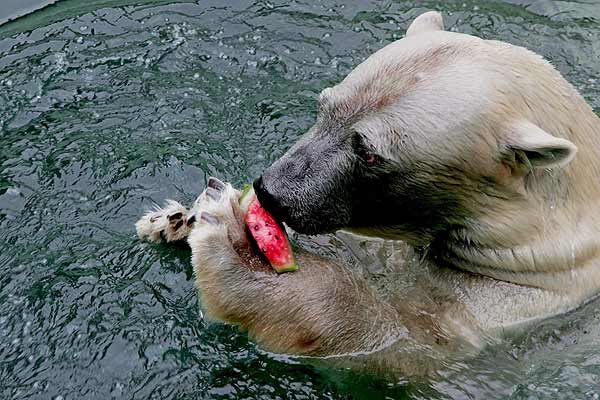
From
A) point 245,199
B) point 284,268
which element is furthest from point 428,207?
point 245,199

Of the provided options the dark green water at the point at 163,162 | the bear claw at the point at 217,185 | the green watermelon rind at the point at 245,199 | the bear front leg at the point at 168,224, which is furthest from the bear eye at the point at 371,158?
the bear front leg at the point at 168,224

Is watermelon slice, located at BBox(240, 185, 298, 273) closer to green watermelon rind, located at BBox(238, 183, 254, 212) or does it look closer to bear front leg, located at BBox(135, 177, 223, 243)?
green watermelon rind, located at BBox(238, 183, 254, 212)

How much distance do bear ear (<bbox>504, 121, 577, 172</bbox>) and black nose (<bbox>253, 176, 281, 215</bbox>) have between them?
1.15m

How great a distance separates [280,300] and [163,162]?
87.4 inches

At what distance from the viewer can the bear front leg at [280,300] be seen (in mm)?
4520

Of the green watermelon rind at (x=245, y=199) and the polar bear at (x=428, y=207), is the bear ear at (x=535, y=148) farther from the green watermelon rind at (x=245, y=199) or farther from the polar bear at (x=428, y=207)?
the green watermelon rind at (x=245, y=199)

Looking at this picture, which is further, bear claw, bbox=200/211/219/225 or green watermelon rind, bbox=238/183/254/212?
green watermelon rind, bbox=238/183/254/212

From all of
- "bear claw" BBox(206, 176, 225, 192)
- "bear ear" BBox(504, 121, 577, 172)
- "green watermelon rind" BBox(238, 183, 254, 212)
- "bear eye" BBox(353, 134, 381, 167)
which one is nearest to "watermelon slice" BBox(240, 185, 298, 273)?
"green watermelon rind" BBox(238, 183, 254, 212)

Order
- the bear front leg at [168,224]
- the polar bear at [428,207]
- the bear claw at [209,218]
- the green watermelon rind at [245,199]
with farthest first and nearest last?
the bear front leg at [168,224], the green watermelon rind at [245,199], the bear claw at [209,218], the polar bear at [428,207]

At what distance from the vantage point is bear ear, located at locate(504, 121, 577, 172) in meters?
4.21

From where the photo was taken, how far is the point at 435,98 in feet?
14.2

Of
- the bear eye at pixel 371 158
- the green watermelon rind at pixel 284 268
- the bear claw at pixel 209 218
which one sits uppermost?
the bear eye at pixel 371 158

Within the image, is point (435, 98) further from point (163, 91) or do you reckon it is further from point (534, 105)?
point (163, 91)

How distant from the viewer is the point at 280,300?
4516 millimetres
